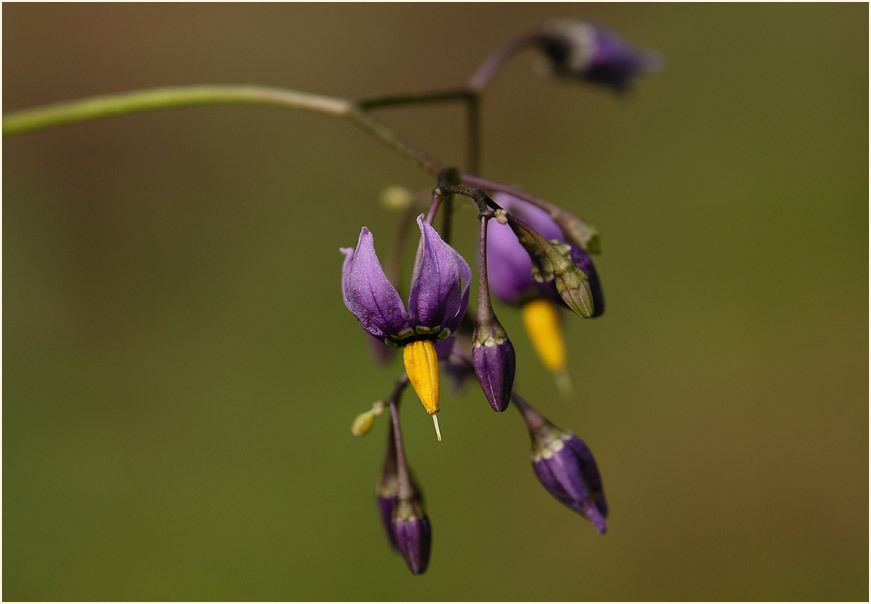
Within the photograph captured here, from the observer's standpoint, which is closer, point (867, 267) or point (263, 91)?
point (263, 91)

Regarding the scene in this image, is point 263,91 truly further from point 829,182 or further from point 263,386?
point 829,182

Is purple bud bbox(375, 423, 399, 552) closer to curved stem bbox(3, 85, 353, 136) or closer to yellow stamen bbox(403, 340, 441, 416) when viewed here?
yellow stamen bbox(403, 340, 441, 416)

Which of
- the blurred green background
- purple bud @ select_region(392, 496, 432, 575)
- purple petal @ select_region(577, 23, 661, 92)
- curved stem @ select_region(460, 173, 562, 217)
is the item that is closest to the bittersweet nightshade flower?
purple bud @ select_region(392, 496, 432, 575)

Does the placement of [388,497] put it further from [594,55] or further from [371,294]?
[594,55]

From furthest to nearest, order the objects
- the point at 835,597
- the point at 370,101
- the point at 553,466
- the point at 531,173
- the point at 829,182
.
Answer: the point at 531,173
the point at 829,182
the point at 835,597
the point at 370,101
the point at 553,466

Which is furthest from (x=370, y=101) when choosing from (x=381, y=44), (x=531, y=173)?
(x=381, y=44)

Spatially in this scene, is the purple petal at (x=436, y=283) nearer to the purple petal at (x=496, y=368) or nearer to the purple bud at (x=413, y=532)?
the purple petal at (x=496, y=368)

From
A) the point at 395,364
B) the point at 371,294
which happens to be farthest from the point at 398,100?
the point at 395,364
